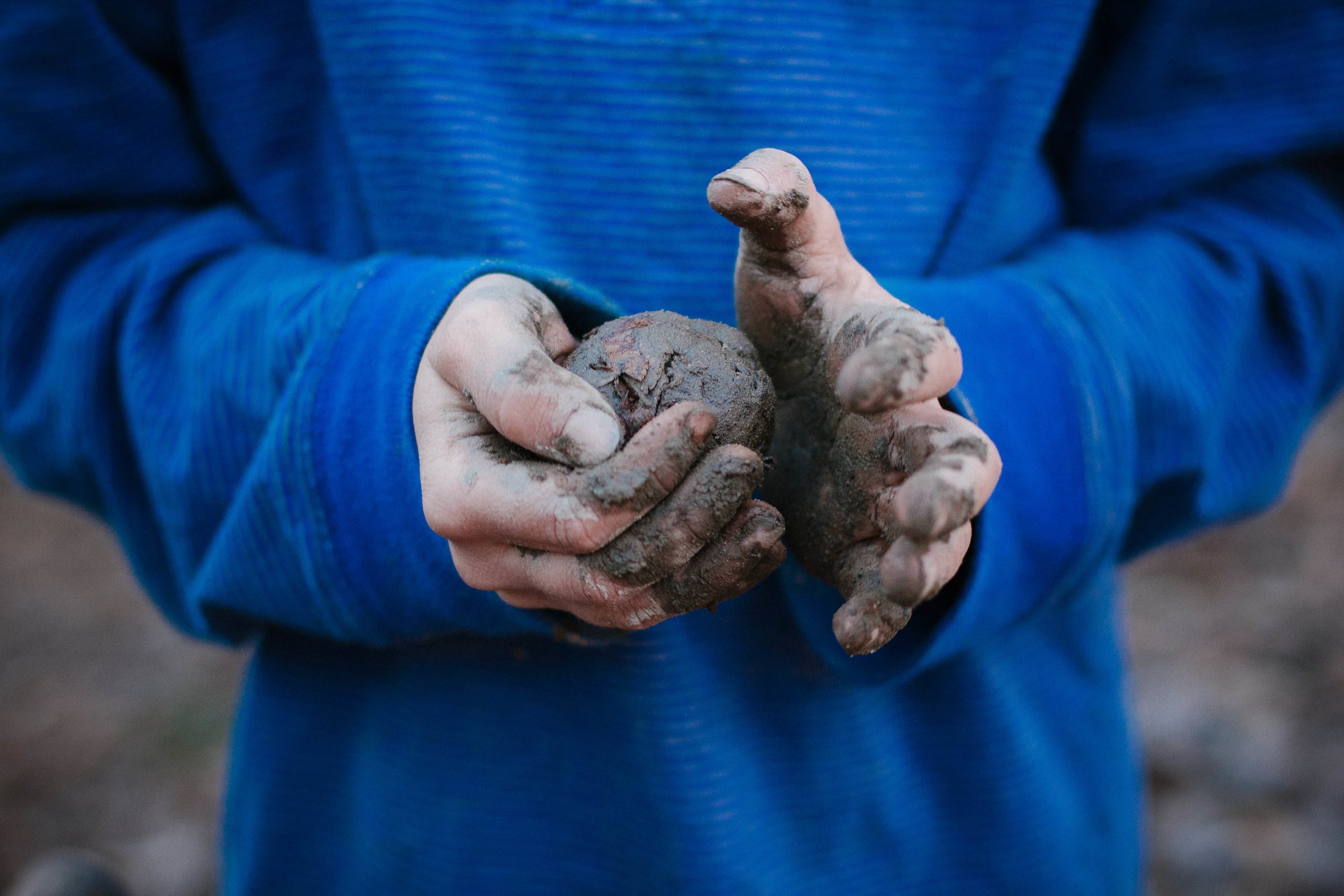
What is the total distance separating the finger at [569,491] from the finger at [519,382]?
27 mm

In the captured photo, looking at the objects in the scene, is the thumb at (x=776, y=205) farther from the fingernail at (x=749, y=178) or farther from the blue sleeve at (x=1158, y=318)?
the blue sleeve at (x=1158, y=318)

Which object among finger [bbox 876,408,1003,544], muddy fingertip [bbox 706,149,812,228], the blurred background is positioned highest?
muddy fingertip [bbox 706,149,812,228]

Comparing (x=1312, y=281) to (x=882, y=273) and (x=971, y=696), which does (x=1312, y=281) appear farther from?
(x=971, y=696)

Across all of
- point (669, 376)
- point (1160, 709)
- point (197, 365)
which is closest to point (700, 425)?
point (669, 376)

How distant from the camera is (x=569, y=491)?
0.96 metres

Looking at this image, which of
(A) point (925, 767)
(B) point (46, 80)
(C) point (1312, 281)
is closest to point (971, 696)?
(A) point (925, 767)

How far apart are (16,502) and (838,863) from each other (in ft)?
21.5

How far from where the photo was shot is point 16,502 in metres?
6.09

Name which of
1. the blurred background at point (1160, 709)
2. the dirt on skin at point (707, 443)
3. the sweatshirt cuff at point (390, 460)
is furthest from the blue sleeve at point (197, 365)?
the blurred background at point (1160, 709)

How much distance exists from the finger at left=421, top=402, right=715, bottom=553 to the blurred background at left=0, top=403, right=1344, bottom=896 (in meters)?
3.22

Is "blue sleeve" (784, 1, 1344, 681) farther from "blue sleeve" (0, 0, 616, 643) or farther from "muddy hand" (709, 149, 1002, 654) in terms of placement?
"blue sleeve" (0, 0, 616, 643)

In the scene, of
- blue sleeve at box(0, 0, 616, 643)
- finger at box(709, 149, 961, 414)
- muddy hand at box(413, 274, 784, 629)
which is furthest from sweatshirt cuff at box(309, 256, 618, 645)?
finger at box(709, 149, 961, 414)

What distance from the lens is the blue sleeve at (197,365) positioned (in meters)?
1.20

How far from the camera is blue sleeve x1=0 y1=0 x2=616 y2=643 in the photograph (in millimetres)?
1198
